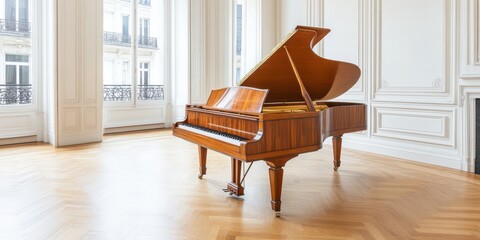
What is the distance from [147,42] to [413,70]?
5128 millimetres

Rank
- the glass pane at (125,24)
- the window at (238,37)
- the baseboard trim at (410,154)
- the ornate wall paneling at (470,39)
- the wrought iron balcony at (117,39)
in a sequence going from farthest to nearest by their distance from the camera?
the window at (238,37) → the glass pane at (125,24) → the wrought iron balcony at (117,39) → the baseboard trim at (410,154) → the ornate wall paneling at (470,39)

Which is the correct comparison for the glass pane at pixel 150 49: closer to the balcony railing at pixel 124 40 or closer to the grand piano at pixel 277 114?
the balcony railing at pixel 124 40

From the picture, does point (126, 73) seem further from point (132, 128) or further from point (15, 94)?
point (15, 94)

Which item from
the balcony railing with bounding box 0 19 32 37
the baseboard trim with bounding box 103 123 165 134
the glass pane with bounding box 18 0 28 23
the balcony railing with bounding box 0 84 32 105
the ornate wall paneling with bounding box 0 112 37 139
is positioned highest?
the glass pane with bounding box 18 0 28 23

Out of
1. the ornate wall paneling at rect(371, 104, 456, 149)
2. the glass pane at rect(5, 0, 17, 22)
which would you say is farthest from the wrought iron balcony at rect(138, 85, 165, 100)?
the ornate wall paneling at rect(371, 104, 456, 149)

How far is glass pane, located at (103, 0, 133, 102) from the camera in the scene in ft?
23.0

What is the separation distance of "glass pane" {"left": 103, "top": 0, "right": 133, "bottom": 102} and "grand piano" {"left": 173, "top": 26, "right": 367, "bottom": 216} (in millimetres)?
4104

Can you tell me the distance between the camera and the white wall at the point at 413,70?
4195 mm

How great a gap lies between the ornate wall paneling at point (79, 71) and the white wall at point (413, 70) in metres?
3.72

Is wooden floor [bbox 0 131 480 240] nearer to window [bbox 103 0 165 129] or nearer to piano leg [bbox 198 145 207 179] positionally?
piano leg [bbox 198 145 207 179]

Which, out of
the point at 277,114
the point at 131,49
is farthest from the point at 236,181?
the point at 131,49

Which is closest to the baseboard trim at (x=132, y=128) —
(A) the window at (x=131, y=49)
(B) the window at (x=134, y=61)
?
(B) the window at (x=134, y=61)

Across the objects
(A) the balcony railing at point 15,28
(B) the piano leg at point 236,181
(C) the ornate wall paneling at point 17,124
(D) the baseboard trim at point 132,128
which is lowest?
(B) the piano leg at point 236,181

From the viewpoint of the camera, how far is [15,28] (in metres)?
5.73
